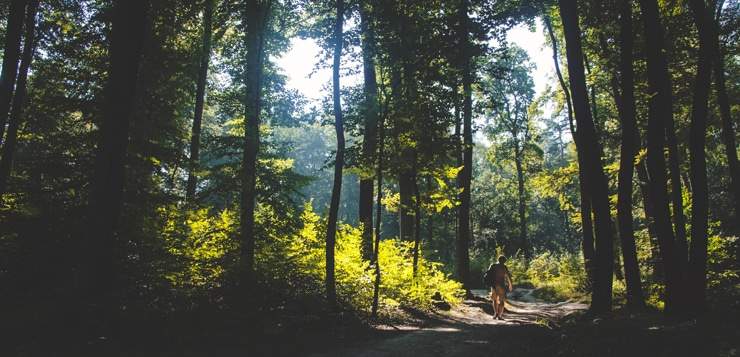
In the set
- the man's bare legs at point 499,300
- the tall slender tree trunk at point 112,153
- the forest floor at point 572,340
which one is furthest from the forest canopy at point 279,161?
the man's bare legs at point 499,300

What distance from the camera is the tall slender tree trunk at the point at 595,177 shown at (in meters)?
11.6

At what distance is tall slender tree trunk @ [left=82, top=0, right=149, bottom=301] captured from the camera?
7828mm

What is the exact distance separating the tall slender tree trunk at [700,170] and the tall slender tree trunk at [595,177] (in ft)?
8.10

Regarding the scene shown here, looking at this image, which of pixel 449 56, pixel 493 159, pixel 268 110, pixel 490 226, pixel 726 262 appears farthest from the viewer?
pixel 490 226

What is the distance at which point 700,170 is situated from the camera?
9164mm

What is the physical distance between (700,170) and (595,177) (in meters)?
2.85

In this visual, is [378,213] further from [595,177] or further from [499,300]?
[595,177]

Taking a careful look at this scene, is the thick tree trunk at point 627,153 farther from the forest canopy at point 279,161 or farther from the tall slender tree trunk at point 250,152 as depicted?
the tall slender tree trunk at point 250,152

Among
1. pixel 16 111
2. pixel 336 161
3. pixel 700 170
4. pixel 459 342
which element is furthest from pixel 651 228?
pixel 16 111

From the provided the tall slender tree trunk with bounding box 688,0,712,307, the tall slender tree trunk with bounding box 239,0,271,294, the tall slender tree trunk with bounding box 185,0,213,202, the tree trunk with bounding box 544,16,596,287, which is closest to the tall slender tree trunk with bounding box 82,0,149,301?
the tall slender tree trunk with bounding box 239,0,271,294

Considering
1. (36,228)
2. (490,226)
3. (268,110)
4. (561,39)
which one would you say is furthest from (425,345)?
(490,226)

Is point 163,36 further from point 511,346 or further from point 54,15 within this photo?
point 511,346

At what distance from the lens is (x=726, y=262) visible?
50.5ft

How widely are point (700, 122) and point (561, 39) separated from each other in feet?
45.2
